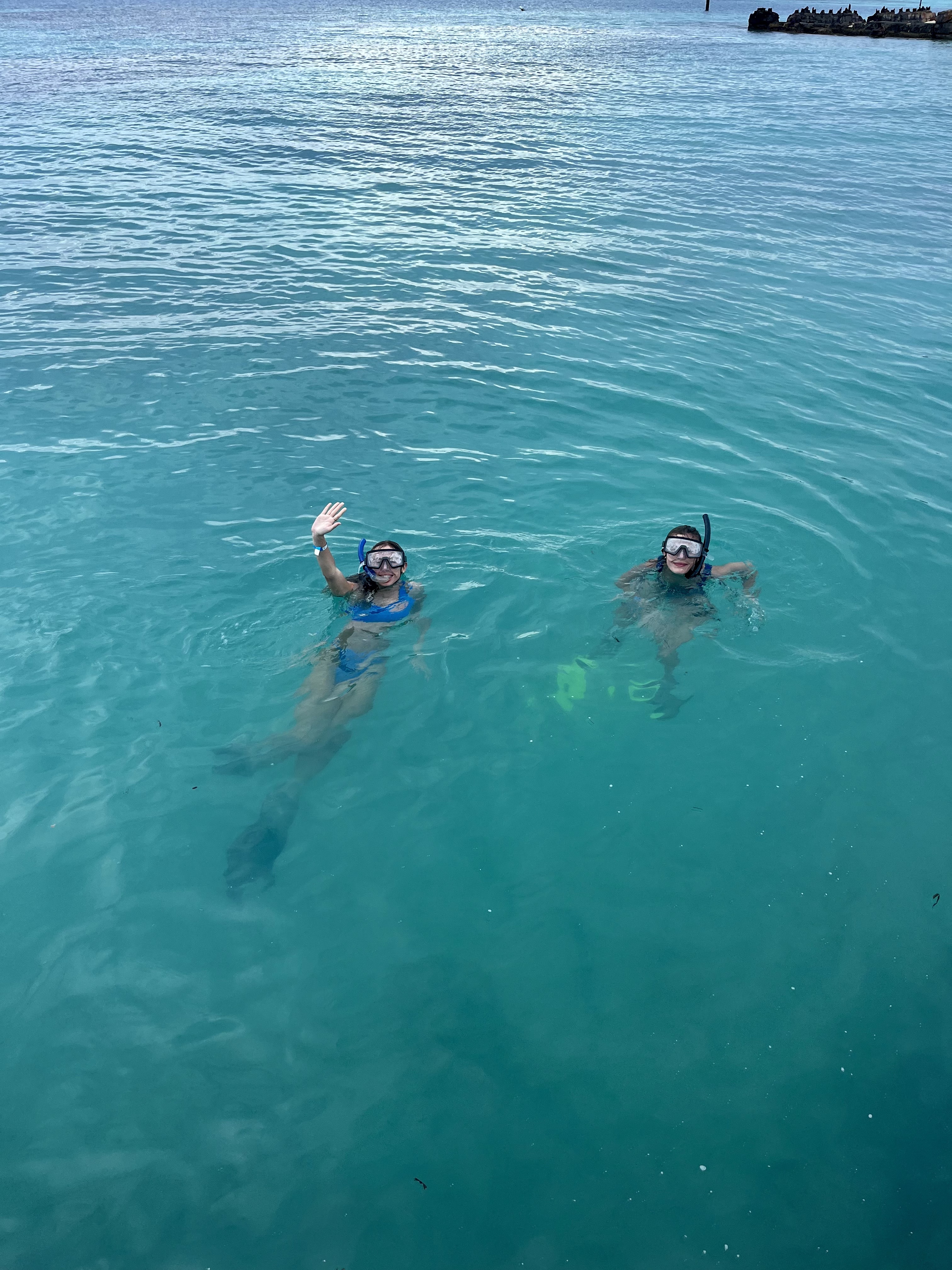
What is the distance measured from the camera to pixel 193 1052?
5977 mm

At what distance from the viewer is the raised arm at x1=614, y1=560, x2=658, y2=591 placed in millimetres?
10117

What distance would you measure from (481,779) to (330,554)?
3134 millimetres

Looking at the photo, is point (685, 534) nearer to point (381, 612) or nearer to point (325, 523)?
point (381, 612)

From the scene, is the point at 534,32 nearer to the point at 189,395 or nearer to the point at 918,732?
the point at 189,395

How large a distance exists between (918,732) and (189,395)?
40.8 ft

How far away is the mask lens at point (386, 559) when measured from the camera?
374 inches

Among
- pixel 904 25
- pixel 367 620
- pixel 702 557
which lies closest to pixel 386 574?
pixel 367 620

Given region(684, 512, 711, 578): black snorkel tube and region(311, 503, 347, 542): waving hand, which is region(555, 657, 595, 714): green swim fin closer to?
region(684, 512, 711, 578): black snorkel tube

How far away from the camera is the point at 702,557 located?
9.47m

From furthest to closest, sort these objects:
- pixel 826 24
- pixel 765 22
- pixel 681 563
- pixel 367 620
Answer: pixel 826 24 < pixel 765 22 < pixel 367 620 < pixel 681 563

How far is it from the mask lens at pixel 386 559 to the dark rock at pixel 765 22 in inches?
3454

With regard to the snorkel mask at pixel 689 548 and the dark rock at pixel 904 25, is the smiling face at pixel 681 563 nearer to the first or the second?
the snorkel mask at pixel 689 548

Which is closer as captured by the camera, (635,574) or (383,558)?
(383,558)

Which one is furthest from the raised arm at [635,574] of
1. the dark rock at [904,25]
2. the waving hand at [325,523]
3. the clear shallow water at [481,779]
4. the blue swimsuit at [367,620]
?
the dark rock at [904,25]
